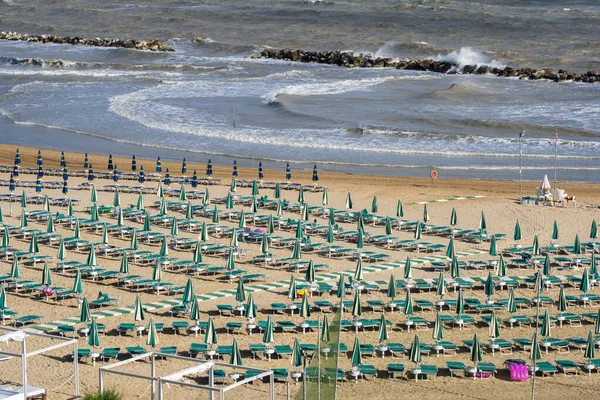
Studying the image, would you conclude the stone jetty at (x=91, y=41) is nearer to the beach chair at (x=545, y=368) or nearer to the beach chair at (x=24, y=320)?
the beach chair at (x=24, y=320)

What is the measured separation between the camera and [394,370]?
2241 cm

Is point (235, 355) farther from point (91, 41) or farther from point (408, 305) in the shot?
point (91, 41)

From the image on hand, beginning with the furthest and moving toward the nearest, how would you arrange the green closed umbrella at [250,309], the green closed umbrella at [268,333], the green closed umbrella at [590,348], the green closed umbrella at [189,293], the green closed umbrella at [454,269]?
the green closed umbrella at [454,269] < the green closed umbrella at [189,293] < the green closed umbrella at [250,309] < the green closed umbrella at [268,333] < the green closed umbrella at [590,348]

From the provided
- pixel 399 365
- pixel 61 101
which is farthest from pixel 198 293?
pixel 61 101

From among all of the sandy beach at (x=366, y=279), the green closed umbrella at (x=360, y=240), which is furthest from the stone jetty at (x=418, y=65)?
the green closed umbrella at (x=360, y=240)

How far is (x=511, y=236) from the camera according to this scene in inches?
1296

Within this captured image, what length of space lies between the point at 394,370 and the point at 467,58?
2311 inches

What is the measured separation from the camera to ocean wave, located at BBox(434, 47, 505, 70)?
77.2m

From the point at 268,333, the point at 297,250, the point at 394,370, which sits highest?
the point at 297,250

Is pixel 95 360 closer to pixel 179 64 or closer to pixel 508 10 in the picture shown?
pixel 179 64

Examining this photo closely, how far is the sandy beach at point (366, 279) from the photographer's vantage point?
2198 cm

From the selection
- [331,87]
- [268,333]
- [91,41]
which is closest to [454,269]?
[268,333]

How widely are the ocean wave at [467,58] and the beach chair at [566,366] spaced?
54.9 metres

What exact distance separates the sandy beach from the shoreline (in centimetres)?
5
